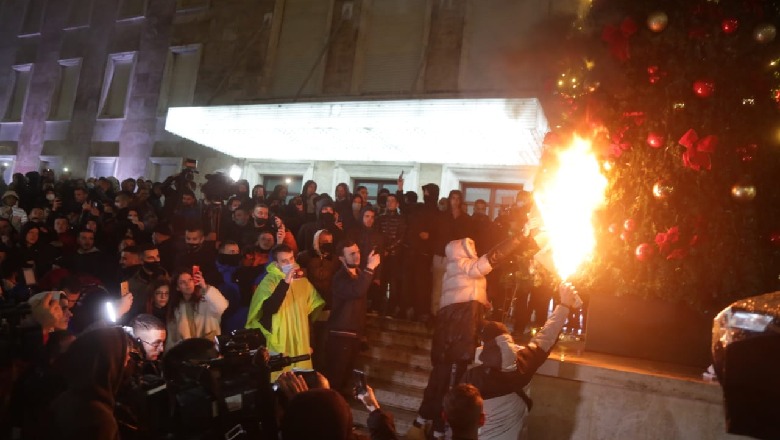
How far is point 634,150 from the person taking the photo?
5852 mm

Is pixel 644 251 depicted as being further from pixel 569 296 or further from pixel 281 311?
pixel 281 311

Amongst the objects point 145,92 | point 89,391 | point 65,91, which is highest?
point 65,91

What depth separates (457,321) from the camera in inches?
234

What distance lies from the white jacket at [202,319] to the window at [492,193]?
8398 millimetres

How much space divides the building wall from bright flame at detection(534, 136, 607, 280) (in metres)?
6.54

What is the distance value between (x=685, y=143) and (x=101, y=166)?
19.9 metres

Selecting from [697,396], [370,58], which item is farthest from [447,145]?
[697,396]

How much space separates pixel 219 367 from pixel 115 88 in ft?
66.6

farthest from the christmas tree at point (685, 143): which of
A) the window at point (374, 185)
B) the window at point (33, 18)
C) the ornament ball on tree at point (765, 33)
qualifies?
the window at point (33, 18)

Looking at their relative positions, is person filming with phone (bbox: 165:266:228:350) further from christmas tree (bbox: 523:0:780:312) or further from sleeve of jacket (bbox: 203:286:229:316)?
christmas tree (bbox: 523:0:780:312)

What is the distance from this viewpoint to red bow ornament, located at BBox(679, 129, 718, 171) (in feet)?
17.6

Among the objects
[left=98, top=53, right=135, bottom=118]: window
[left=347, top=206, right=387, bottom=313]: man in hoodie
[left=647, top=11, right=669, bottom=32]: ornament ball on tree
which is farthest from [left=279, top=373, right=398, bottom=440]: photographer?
[left=98, top=53, right=135, bottom=118]: window

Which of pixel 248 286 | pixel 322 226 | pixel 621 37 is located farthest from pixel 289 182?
pixel 621 37

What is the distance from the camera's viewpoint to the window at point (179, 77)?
18.6 meters
